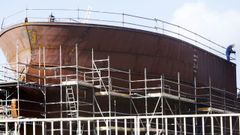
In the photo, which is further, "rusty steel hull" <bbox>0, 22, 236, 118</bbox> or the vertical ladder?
"rusty steel hull" <bbox>0, 22, 236, 118</bbox>

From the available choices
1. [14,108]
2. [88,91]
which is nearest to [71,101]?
[88,91]

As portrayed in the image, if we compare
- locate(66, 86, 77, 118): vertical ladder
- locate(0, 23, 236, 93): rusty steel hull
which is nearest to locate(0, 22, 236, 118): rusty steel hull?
locate(0, 23, 236, 93): rusty steel hull

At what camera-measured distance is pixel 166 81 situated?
3216cm

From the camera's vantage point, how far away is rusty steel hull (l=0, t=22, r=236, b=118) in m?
28.2

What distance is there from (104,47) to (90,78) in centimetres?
201

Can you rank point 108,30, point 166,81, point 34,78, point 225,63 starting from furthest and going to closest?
point 225,63
point 166,81
point 108,30
point 34,78

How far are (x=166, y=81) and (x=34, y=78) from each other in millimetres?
8264

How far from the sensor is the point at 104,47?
29266mm

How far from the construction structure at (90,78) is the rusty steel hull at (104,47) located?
0.05 meters

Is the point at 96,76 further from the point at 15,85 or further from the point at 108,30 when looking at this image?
the point at 15,85

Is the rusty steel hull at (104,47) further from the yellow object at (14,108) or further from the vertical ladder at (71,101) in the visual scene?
the yellow object at (14,108)

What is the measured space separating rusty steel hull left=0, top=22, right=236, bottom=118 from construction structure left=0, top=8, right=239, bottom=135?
0.16 ft

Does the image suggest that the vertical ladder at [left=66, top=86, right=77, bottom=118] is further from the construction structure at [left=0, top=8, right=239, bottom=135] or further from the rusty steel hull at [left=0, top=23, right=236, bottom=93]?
the rusty steel hull at [left=0, top=23, right=236, bottom=93]

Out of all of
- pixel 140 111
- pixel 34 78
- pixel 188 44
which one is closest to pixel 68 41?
pixel 34 78
